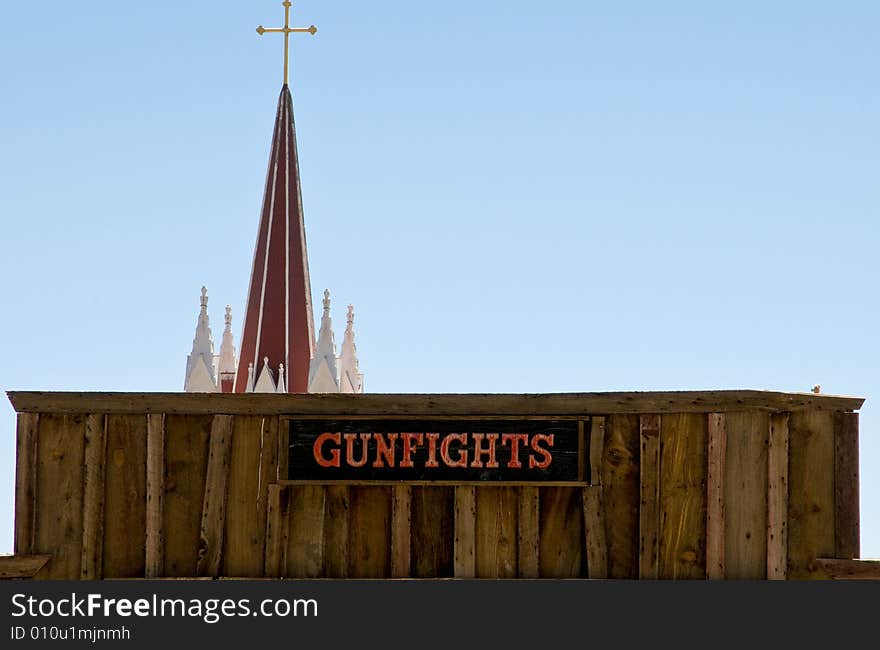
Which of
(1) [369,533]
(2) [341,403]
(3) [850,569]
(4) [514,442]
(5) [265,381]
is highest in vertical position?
(5) [265,381]

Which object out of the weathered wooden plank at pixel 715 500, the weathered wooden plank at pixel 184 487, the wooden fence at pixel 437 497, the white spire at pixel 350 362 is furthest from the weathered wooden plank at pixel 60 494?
the white spire at pixel 350 362

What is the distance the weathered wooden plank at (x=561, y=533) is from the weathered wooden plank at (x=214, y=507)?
3.64 m

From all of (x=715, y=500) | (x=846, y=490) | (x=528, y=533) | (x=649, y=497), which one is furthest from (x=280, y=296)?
(x=846, y=490)

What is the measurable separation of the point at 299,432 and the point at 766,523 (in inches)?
213

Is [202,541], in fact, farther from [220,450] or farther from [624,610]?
[624,610]

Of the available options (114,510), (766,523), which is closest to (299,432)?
(114,510)

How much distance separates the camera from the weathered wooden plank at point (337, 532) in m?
19.2

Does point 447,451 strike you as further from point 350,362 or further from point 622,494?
point 350,362

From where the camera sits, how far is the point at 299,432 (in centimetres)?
1941

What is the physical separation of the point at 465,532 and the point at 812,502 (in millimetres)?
3931

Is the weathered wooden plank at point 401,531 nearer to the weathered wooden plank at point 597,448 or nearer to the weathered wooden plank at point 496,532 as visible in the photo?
the weathered wooden plank at point 496,532

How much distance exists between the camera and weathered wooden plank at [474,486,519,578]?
19.1m

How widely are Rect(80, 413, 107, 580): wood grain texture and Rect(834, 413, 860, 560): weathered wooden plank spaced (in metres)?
8.33

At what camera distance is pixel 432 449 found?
19.3 metres
